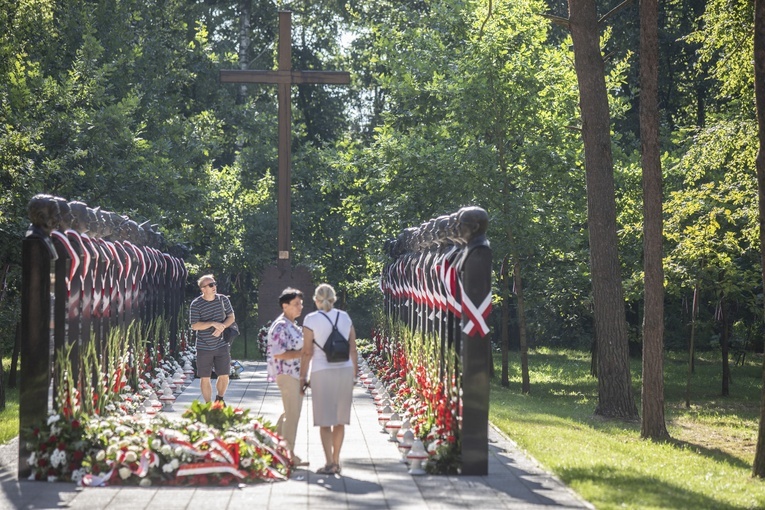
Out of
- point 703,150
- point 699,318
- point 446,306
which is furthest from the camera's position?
point 699,318

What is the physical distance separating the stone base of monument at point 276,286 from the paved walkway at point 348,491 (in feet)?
51.0

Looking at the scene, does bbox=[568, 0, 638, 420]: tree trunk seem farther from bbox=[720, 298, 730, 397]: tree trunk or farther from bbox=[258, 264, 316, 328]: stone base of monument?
bbox=[258, 264, 316, 328]: stone base of monument

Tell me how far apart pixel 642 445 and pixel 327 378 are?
18.4 ft

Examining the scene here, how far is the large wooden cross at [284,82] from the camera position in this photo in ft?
93.0

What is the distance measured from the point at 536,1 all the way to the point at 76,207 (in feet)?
58.3

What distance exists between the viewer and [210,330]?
622 inches

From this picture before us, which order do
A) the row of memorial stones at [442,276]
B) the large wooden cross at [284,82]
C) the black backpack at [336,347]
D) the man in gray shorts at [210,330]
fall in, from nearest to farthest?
the black backpack at [336,347]
the row of memorial stones at [442,276]
the man in gray shorts at [210,330]
the large wooden cross at [284,82]

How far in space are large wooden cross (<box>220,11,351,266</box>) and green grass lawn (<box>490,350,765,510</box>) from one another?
6.09 meters

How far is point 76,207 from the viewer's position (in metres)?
13.2

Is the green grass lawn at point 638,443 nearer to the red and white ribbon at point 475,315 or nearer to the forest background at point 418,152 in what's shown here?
the red and white ribbon at point 475,315

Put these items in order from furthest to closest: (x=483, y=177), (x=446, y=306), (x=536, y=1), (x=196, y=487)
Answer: (x=536, y=1) → (x=483, y=177) → (x=446, y=306) → (x=196, y=487)

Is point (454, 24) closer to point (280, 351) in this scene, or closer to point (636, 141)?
point (636, 141)

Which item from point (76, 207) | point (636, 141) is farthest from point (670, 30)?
point (76, 207)

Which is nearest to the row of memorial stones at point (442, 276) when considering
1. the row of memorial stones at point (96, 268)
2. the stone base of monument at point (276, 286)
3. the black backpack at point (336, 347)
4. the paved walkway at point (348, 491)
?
the black backpack at point (336, 347)
